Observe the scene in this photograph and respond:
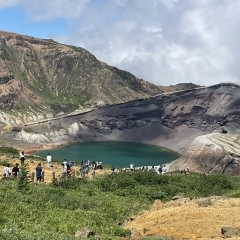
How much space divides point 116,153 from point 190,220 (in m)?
108

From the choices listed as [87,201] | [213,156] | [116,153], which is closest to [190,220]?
[87,201]

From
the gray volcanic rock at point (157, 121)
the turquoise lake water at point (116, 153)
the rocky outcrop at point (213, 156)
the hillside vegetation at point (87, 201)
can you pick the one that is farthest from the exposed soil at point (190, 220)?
the gray volcanic rock at point (157, 121)

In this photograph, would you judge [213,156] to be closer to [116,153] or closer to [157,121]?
[116,153]

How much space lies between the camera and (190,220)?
59.7 feet

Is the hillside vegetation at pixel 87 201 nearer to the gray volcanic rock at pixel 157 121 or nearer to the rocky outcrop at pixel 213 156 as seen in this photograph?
the rocky outcrop at pixel 213 156

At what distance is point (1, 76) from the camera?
604ft

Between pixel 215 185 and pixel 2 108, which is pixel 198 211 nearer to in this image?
pixel 215 185

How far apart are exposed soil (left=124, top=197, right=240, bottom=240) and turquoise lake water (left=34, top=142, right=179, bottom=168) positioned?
254ft

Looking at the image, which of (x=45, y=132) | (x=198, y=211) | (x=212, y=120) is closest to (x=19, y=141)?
(x=45, y=132)

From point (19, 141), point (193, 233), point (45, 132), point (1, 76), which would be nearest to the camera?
point (193, 233)

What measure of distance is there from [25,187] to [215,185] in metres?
17.2

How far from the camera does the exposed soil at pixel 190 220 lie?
650 inches

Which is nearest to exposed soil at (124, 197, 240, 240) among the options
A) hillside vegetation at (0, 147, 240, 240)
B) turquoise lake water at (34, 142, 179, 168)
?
hillside vegetation at (0, 147, 240, 240)

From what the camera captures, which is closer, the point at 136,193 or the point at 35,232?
the point at 35,232
